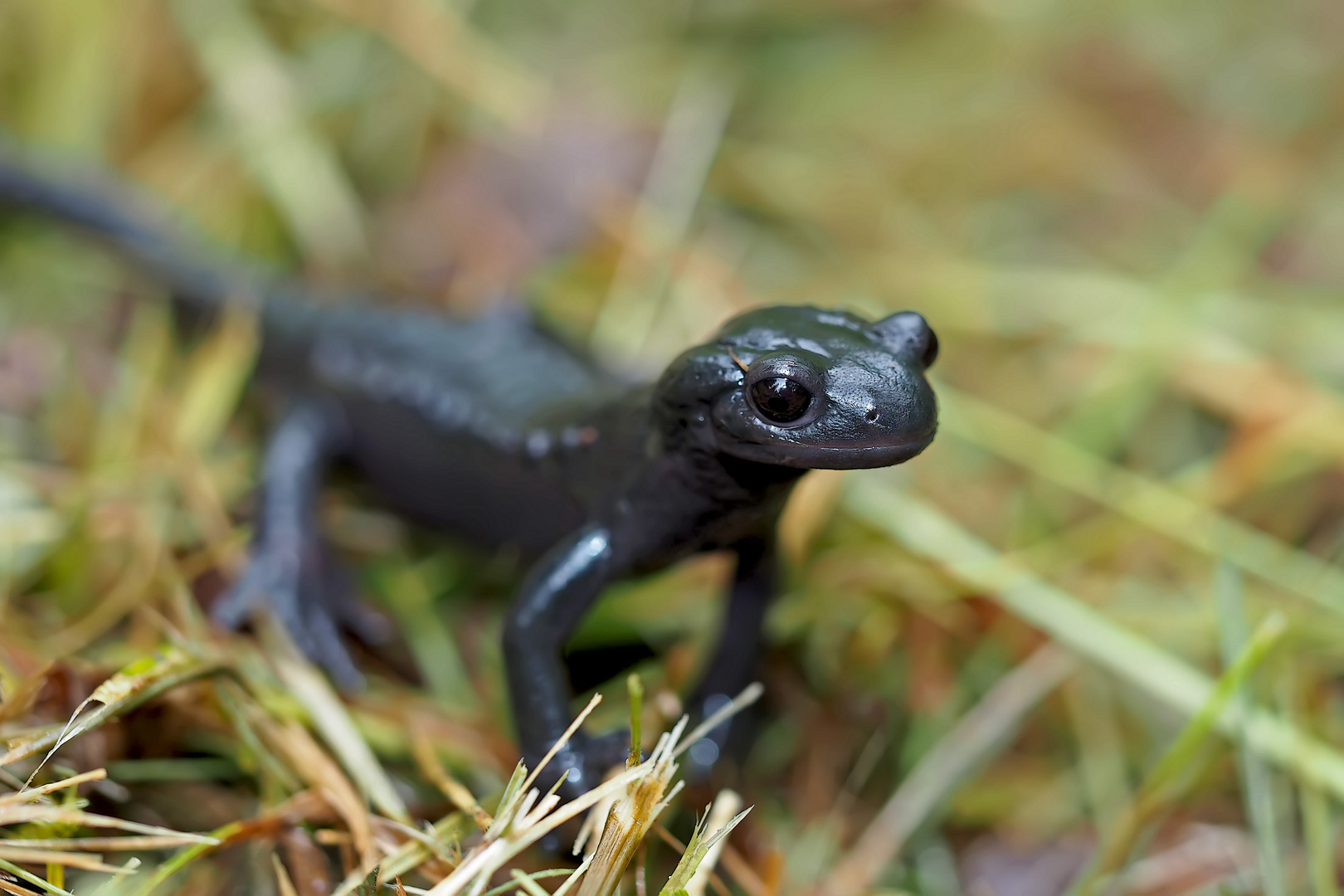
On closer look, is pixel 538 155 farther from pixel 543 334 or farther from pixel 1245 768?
pixel 1245 768

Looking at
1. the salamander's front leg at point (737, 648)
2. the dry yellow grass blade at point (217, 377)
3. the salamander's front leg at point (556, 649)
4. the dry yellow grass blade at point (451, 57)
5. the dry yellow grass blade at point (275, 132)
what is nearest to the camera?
the salamander's front leg at point (556, 649)

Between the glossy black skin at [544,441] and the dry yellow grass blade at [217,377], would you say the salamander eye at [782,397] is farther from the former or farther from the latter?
the dry yellow grass blade at [217,377]

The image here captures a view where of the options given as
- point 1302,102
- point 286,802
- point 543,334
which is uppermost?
point 1302,102

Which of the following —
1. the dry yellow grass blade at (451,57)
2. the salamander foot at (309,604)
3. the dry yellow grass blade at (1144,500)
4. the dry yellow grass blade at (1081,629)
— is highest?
the dry yellow grass blade at (451,57)

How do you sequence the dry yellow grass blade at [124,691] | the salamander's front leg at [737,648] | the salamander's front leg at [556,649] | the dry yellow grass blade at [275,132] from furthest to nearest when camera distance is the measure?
the dry yellow grass blade at [275,132]
the salamander's front leg at [737,648]
the salamander's front leg at [556,649]
the dry yellow grass blade at [124,691]

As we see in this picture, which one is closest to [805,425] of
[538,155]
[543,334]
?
[543,334]

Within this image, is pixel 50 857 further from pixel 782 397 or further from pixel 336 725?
pixel 782 397

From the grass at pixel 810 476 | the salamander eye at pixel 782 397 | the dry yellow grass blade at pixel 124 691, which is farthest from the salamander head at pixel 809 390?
the dry yellow grass blade at pixel 124 691
